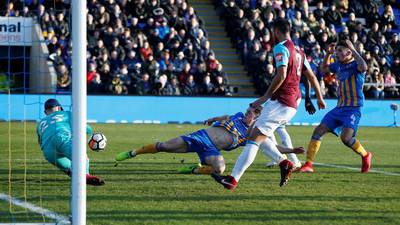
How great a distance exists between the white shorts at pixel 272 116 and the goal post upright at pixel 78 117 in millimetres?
3568

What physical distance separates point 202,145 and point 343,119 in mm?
2517

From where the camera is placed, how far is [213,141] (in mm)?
10922

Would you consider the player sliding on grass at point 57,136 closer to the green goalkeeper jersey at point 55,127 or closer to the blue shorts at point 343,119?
the green goalkeeper jersey at point 55,127

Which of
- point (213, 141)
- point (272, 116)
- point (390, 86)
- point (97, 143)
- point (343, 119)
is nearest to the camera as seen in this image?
point (272, 116)

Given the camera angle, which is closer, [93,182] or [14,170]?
[93,182]

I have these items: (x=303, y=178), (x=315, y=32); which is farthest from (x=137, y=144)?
(x=315, y=32)

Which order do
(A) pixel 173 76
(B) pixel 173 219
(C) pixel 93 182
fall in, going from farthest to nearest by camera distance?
1. (A) pixel 173 76
2. (C) pixel 93 182
3. (B) pixel 173 219

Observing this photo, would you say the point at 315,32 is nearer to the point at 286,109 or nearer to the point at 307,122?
the point at 307,122

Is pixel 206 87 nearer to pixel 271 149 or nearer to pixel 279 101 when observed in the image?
pixel 271 149

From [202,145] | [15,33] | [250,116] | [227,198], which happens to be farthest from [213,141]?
[15,33]

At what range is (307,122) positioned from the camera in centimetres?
2770

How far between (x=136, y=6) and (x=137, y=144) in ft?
43.0

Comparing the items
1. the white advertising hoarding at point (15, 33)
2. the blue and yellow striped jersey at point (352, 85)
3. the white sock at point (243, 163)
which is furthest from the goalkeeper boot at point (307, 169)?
the white advertising hoarding at point (15, 33)

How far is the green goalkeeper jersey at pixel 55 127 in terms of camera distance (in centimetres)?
976
